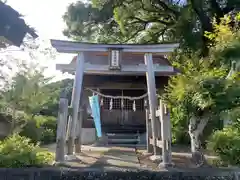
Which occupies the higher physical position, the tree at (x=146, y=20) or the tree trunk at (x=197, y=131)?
the tree at (x=146, y=20)

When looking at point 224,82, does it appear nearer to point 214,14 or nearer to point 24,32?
point 24,32

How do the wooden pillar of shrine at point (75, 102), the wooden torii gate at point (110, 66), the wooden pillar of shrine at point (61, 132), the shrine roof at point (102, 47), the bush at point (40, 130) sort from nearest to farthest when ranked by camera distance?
the wooden pillar of shrine at point (61, 132), the wooden pillar of shrine at point (75, 102), the wooden torii gate at point (110, 66), the shrine roof at point (102, 47), the bush at point (40, 130)

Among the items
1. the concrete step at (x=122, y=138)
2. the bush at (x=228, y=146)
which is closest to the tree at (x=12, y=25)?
the bush at (x=228, y=146)

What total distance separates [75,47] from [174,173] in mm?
4637

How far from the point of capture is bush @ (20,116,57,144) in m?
10.8

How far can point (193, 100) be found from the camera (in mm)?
6016

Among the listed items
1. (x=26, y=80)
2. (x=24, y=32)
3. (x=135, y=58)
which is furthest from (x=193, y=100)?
(x=135, y=58)

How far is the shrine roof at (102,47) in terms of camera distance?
7.69 meters

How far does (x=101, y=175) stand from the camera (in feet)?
17.0

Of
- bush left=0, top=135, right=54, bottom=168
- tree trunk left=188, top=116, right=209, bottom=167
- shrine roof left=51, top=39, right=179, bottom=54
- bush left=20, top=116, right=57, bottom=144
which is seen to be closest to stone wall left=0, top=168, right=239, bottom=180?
bush left=0, top=135, right=54, bottom=168

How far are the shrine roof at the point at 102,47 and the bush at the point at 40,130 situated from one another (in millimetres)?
4524

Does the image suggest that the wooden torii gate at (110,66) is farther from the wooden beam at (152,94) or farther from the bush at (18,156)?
the bush at (18,156)

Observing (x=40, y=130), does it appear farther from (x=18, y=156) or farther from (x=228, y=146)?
(x=228, y=146)

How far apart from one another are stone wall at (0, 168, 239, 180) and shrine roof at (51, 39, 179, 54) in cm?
383
